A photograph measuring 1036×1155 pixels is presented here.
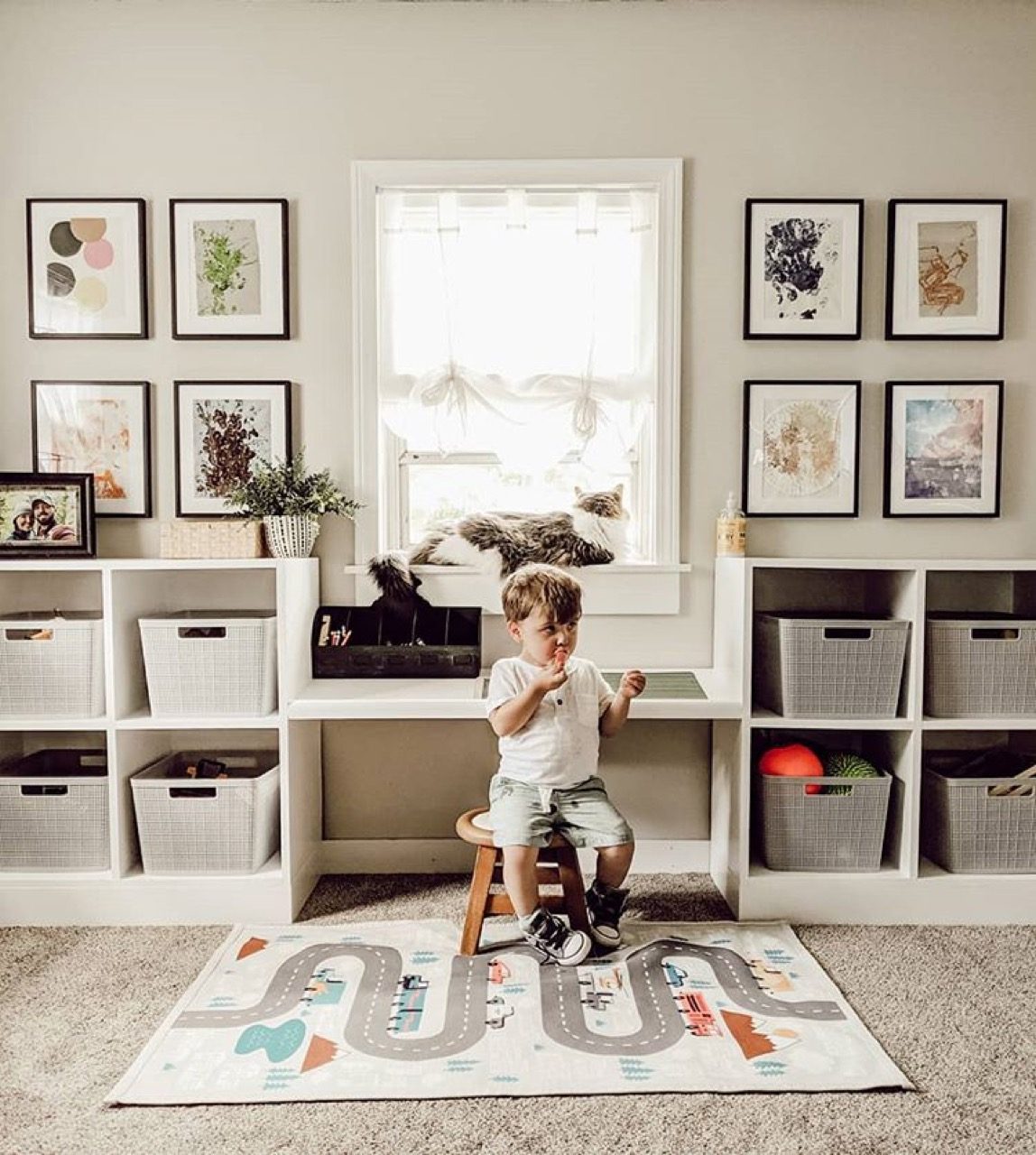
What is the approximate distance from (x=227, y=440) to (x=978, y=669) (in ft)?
7.21

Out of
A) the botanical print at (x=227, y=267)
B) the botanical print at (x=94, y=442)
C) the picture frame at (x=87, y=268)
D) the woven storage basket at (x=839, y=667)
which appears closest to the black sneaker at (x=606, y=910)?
the woven storage basket at (x=839, y=667)

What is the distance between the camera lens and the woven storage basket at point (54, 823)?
2836 mm

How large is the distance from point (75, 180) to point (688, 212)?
178cm

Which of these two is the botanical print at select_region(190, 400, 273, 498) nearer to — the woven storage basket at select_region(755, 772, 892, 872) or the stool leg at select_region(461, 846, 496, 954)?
the stool leg at select_region(461, 846, 496, 954)

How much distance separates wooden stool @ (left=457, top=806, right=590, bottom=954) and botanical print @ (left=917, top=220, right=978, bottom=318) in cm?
186

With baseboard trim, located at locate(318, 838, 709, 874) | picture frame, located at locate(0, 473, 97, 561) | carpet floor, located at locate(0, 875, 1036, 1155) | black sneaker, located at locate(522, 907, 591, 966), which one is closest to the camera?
carpet floor, located at locate(0, 875, 1036, 1155)

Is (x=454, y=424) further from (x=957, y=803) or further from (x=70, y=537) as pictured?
(x=957, y=803)

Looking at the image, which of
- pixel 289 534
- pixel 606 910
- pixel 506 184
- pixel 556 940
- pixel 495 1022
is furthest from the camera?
pixel 506 184

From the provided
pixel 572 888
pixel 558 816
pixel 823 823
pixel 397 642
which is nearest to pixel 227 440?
pixel 397 642

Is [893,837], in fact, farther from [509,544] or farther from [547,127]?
[547,127]

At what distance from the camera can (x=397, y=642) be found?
3.06 meters

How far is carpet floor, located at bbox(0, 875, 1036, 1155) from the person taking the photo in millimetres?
1821

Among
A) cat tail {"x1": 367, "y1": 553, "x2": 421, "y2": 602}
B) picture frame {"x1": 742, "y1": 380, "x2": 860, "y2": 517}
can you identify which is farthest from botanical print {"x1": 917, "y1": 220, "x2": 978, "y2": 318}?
cat tail {"x1": 367, "y1": 553, "x2": 421, "y2": 602}

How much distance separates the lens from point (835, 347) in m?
3.12
